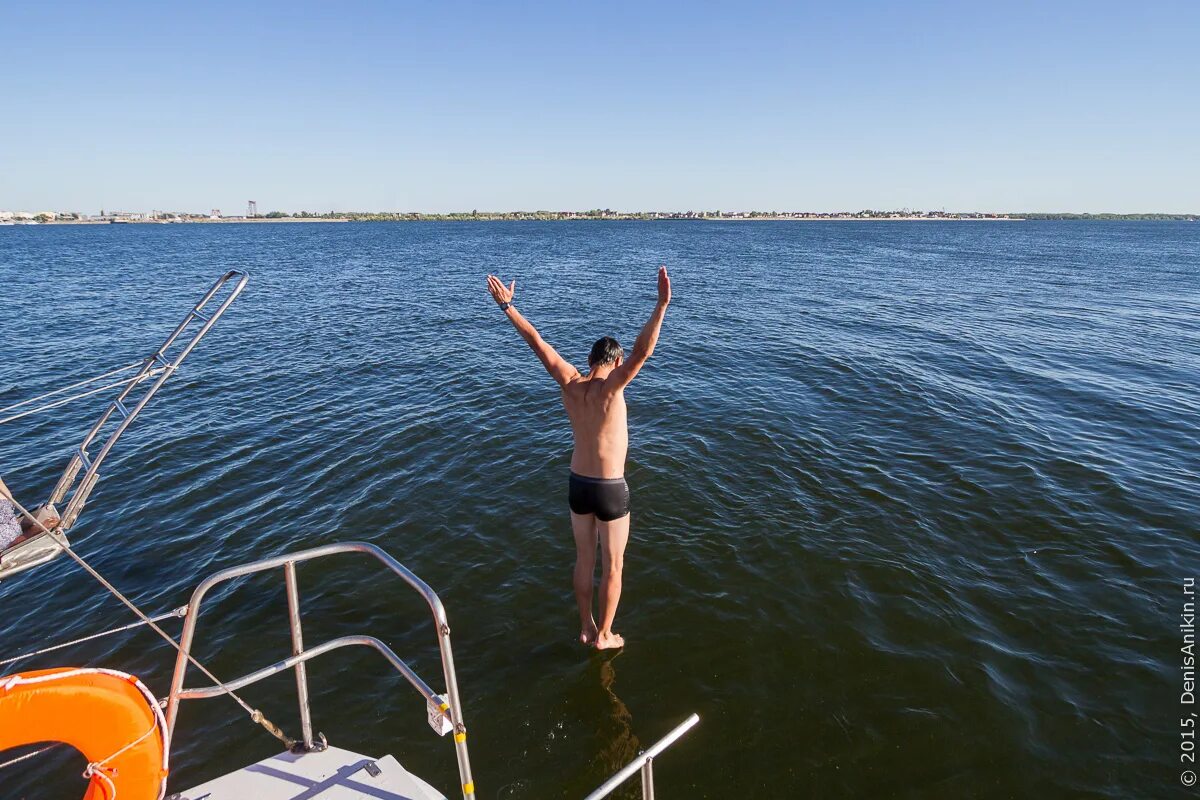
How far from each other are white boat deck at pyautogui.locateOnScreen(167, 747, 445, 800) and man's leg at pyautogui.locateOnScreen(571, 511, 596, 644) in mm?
2347

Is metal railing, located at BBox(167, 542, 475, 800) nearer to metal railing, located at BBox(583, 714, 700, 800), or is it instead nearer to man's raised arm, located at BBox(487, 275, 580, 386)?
metal railing, located at BBox(583, 714, 700, 800)

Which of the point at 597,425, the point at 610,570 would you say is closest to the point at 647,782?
the point at 610,570

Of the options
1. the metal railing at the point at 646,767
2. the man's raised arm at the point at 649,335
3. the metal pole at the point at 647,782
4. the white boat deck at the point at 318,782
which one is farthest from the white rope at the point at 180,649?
the man's raised arm at the point at 649,335

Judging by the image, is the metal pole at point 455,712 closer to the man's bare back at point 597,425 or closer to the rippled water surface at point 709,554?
the rippled water surface at point 709,554

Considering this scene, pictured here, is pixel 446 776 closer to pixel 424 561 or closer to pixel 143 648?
pixel 424 561

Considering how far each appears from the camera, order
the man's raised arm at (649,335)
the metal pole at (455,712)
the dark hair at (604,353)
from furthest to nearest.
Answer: the dark hair at (604,353) < the man's raised arm at (649,335) < the metal pole at (455,712)

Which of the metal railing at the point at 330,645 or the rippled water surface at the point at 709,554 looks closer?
the metal railing at the point at 330,645

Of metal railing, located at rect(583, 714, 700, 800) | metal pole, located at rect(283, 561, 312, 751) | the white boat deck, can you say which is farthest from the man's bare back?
the white boat deck

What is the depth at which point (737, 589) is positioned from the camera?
7.41 m

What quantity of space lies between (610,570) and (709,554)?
9.70 feet

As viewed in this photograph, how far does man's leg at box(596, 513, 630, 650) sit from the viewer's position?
18.0ft

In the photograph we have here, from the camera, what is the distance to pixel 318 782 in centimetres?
396

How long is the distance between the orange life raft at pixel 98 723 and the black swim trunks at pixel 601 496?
11.3ft

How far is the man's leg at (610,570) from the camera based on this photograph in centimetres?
548
